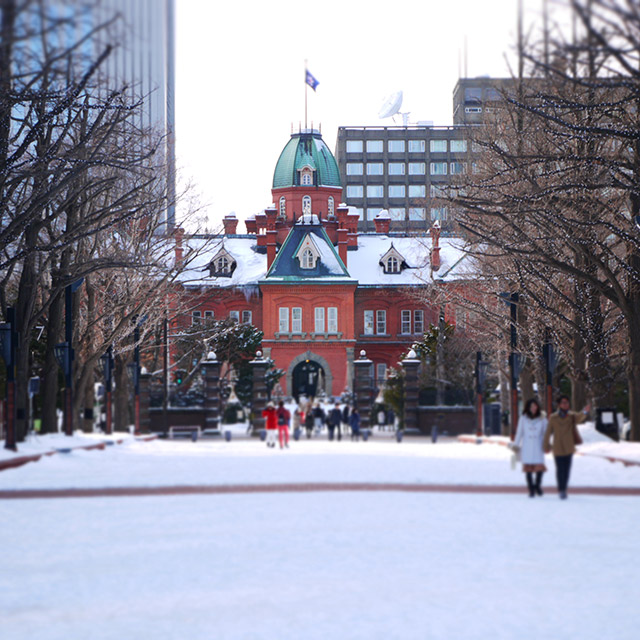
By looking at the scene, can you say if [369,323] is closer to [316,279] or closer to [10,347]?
[316,279]

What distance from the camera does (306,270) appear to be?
249ft

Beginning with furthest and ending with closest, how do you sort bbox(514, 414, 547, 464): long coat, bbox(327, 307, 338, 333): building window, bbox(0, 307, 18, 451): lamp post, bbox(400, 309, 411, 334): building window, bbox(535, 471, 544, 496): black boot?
bbox(400, 309, 411, 334): building window
bbox(327, 307, 338, 333): building window
bbox(0, 307, 18, 451): lamp post
bbox(514, 414, 547, 464): long coat
bbox(535, 471, 544, 496): black boot

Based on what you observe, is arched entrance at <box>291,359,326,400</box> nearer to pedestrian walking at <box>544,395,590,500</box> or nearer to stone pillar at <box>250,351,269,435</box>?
stone pillar at <box>250,351,269,435</box>

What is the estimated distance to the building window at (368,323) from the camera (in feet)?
258

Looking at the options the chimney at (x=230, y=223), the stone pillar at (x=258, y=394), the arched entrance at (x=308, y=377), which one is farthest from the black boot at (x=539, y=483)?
the chimney at (x=230, y=223)

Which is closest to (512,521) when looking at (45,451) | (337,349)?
A: (45,451)

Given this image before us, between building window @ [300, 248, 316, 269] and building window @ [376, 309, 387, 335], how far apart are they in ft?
21.0

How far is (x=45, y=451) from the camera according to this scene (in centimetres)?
2370

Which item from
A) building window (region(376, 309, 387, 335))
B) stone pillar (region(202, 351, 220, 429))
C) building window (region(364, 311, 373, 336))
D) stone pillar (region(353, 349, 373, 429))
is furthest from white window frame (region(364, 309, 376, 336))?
stone pillar (region(202, 351, 220, 429))

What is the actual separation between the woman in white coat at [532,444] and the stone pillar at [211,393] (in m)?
29.3

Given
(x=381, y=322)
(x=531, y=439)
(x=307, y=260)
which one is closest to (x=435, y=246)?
(x=381, y=322)

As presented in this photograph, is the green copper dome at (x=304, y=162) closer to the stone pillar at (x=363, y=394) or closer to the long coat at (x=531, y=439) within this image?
the stone pillar at (x=363, y=394)

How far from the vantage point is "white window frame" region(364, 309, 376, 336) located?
78.5m

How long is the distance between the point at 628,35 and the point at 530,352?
1988 centimetres
